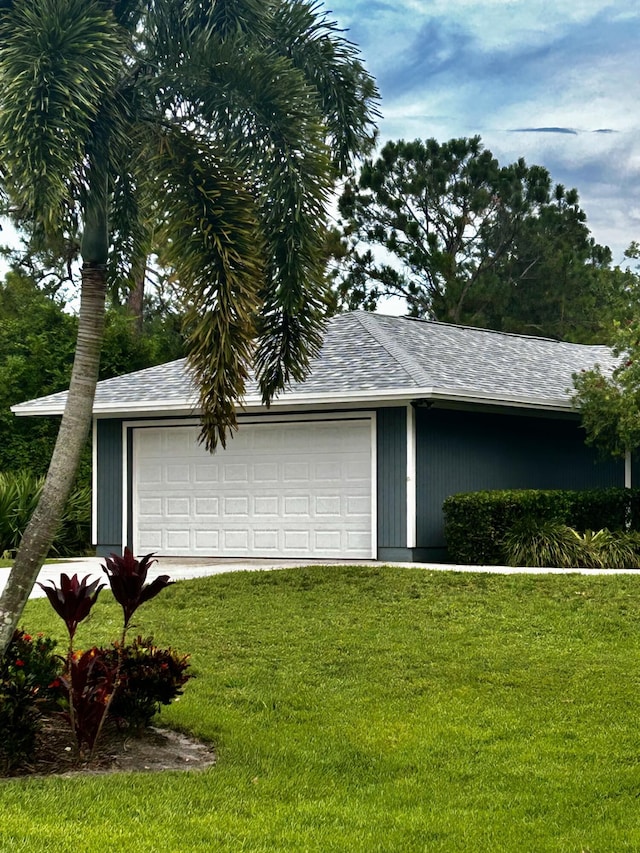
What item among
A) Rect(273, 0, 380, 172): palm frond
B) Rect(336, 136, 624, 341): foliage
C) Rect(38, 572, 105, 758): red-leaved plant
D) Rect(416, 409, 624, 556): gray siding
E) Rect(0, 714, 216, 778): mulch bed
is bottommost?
Rect(0, 714, 216, 778): mulch bed

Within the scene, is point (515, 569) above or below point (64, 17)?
below

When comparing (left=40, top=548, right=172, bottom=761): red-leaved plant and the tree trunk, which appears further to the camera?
the tree trunk

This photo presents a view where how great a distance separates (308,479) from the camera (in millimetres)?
18828

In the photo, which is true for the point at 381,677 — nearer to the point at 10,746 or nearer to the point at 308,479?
the point at 10,746

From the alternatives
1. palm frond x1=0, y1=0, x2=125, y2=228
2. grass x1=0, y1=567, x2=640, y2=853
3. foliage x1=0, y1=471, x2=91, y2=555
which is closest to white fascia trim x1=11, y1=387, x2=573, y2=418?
foliage x1=0, y1=471, x2=91, y2=555

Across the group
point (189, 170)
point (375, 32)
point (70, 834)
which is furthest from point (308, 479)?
point (70, 834)

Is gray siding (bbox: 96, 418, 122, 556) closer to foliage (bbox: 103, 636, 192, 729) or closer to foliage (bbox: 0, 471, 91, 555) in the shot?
foliage (bbox: 0, 471, 91, 555)

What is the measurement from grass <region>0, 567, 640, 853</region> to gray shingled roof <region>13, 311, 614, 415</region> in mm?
4177

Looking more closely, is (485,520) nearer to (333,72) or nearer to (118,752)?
(333,72)

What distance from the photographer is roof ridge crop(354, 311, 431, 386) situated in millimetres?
17812

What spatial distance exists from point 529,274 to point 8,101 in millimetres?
31460

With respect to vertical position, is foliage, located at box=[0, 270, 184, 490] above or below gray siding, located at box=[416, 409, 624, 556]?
above

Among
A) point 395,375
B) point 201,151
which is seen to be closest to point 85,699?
point 201,151

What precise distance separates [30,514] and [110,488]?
6.11ft
